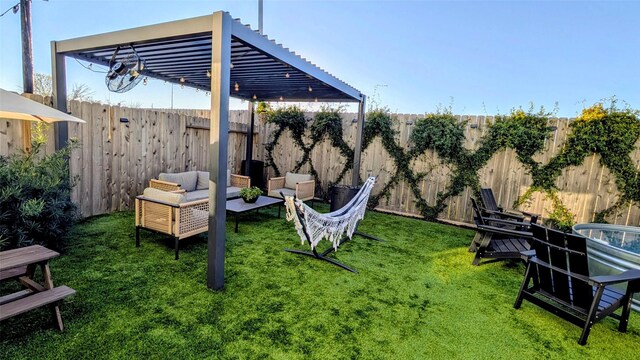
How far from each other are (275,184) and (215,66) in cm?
411

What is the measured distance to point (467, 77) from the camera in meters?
7.31

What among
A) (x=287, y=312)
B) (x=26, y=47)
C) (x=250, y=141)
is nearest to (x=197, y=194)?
(x=250, y=141)

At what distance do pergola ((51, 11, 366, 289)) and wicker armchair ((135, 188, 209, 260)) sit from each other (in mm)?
883

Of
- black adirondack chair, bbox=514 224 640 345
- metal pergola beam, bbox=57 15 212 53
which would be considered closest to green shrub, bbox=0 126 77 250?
metal pergola beam, bbox=57 15 212 53

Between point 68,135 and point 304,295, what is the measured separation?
4226mm

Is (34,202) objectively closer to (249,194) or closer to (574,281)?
(249,194)

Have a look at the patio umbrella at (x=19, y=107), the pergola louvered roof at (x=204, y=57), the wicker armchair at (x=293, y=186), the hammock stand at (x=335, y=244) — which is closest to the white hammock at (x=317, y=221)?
the hammock stand at (x=335, y=244)

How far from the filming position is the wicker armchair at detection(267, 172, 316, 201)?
20.1 ft

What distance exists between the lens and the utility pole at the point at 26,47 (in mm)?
4984

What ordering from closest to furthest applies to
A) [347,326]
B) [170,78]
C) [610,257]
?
[347,326]
[610,257]
[170,78]

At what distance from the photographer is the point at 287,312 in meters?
2.43

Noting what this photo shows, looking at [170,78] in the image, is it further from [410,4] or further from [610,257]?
[610,257]

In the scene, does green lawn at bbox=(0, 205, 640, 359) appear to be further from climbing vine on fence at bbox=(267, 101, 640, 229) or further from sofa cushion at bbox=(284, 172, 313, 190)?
sofa cushion at bbox=(284, 172, 313, 190)

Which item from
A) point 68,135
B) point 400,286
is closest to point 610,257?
point 400,286
